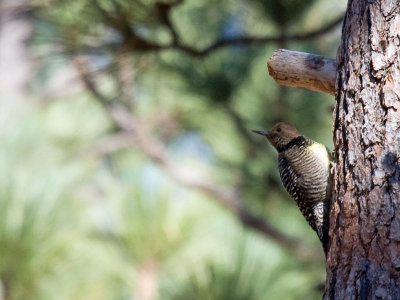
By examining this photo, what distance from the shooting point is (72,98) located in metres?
5.80

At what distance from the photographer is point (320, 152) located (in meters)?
2.83

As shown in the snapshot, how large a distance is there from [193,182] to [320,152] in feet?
5.81

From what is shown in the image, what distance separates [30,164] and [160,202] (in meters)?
0.92

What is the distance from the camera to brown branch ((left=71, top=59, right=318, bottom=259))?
158 inches

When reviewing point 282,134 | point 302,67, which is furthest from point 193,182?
point 302,67

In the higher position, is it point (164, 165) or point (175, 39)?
point (175, 39)

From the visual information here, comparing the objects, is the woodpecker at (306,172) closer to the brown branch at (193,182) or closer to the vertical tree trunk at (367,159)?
the vertical tree trunk at (367,159)

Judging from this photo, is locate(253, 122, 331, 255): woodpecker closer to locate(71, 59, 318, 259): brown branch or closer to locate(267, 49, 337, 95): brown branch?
locate(267, 49, 337, 95): brown branch

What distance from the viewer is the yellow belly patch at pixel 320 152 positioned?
2789mm

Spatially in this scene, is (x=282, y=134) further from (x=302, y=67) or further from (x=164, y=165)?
(x=164, y=165)

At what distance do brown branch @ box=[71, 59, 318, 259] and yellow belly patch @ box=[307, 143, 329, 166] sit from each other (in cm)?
121

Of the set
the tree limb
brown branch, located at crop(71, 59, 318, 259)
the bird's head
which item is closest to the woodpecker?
the bird's head

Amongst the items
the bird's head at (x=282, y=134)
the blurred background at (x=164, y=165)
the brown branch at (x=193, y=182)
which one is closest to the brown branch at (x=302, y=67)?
the bird's head at (x=282, y=134)

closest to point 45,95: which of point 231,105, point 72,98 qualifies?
point 72,98
